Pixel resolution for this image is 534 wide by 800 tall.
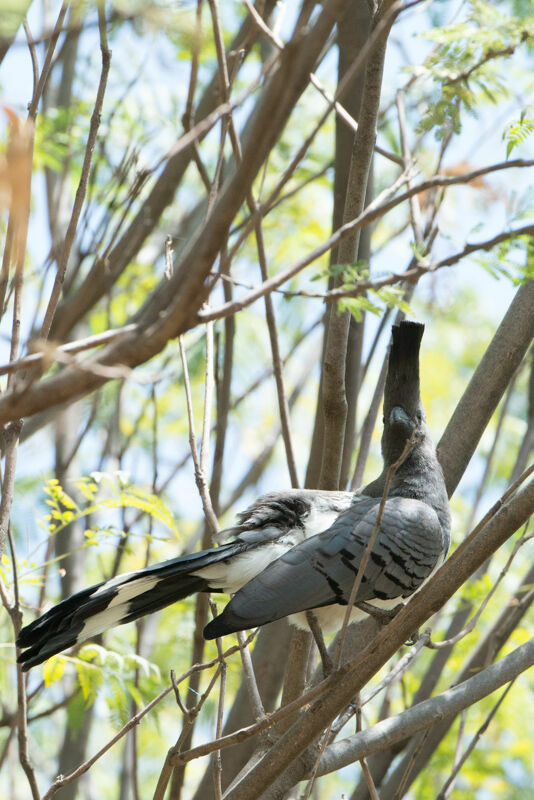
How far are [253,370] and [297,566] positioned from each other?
5078 mm

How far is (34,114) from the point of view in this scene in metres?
3.10

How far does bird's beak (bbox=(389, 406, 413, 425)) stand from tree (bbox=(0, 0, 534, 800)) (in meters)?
0.26

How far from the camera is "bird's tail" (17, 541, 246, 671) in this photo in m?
3.35

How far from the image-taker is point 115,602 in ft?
12.0

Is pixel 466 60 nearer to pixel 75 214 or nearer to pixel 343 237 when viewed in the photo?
pixel 75 214

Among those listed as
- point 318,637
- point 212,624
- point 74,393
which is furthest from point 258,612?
point 74,393

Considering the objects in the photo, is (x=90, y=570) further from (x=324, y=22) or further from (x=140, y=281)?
(x=324, y=22)

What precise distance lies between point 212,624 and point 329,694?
2.19 ft

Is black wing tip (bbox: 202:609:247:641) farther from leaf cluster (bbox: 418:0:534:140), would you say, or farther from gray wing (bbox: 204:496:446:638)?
leaf cluster (bbox: 418:0:534:140)

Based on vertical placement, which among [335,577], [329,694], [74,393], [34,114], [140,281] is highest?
[140,281]

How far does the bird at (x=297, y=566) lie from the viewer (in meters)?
3.53

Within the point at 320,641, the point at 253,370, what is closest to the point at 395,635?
the point at 320,641

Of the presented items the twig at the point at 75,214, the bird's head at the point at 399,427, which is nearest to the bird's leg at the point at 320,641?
the bird's head at the point at 399,427

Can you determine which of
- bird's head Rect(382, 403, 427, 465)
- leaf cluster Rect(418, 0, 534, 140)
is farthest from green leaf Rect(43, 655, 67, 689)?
leaf cluster Rect(418, 0, 534, 140)
